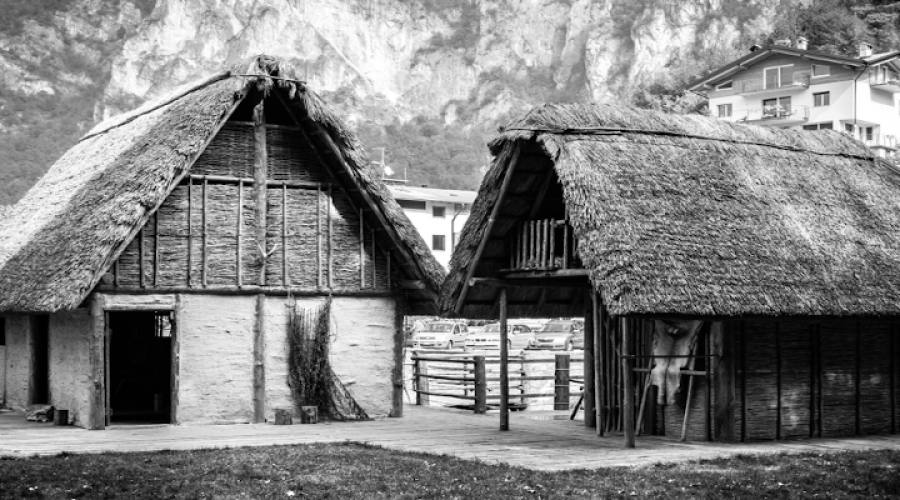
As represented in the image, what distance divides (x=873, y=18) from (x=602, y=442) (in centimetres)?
8333

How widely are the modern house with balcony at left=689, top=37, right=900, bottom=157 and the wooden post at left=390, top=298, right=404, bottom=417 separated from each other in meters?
55.1

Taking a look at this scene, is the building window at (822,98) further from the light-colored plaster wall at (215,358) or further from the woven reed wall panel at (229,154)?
the light-colored plaster wall at (215,358)

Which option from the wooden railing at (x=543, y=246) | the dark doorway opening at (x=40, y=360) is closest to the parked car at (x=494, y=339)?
the dark doorway opening at (x=40, y=360)

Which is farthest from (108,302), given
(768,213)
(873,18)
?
(873,18)

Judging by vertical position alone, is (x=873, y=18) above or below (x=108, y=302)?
above

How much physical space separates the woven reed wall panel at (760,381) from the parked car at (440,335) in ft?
111

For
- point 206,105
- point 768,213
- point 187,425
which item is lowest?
point 187,425

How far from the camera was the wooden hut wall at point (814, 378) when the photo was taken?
62.5 feet

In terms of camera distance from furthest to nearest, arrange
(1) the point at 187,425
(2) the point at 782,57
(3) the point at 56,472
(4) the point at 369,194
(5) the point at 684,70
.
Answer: (5) the point at 684,70, (2) the point at 782,57, (4) the point at 369,194, (1) the point at 187,425, (3) the point at 56,472

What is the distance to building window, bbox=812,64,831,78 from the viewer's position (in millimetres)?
77000

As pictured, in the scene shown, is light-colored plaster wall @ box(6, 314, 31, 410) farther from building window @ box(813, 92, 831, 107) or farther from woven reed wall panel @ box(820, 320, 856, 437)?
building window @ box(813, 92, 831, 107)

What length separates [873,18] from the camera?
9406cm

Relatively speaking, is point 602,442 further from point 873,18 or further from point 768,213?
point 873,18

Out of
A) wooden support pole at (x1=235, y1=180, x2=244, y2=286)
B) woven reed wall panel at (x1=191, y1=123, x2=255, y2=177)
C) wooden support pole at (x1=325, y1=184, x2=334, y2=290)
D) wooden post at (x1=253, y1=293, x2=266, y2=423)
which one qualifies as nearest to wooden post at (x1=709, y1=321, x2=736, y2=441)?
wooden support pole at (x1=325, y1=184, x2=334, y2=290)
